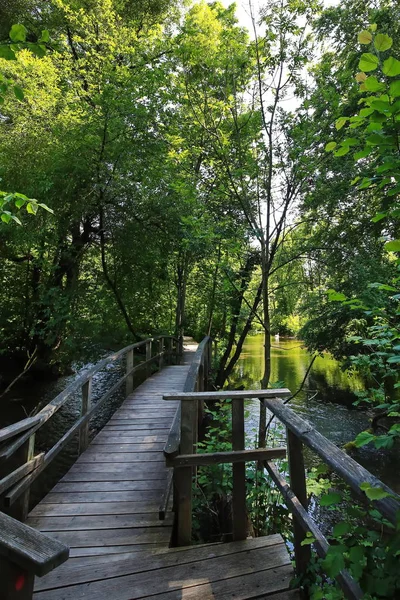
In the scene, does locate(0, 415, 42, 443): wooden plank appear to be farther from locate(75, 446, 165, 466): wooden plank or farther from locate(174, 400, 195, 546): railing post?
locate(75, 446, 165, 466): wooden plank

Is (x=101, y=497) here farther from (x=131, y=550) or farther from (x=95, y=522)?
(x=131, y=550)

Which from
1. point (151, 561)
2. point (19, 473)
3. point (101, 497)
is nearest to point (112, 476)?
point (101, 497)

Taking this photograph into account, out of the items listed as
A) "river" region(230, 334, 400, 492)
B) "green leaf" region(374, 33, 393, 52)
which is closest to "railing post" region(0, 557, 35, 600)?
"green leaf" region(374, 33, 393, 52)

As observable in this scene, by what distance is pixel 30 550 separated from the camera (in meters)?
0.72

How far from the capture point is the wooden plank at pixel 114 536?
2484 millimetres

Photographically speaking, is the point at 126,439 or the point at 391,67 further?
the point at 126,439

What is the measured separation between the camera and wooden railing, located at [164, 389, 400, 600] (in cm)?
132

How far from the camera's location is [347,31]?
6406mm

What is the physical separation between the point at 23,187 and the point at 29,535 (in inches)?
326

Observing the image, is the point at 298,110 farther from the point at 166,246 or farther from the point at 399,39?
the point at 166,246

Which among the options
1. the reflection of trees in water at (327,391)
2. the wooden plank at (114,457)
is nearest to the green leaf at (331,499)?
the wooden plank at (114,457)

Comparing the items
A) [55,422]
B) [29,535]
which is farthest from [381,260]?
[55,422]

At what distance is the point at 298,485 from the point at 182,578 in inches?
35.8

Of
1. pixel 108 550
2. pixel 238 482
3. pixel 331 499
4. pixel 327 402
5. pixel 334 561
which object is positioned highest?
pixel 331 499
